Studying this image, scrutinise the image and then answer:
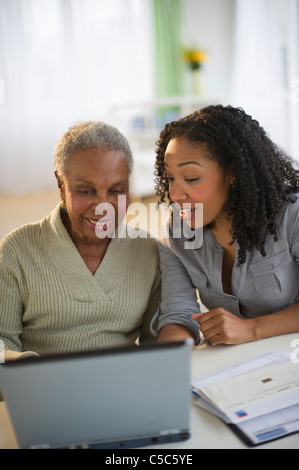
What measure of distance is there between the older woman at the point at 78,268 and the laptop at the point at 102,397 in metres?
0.49

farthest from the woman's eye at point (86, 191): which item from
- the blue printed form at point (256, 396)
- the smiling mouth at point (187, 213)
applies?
the blue printed form at point (256, 396)

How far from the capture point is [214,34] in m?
6.02

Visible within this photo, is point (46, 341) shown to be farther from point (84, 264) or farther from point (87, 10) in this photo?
point (87, 10)

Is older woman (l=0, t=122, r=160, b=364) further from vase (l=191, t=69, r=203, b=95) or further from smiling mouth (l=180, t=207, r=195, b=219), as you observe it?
vase (l=191, t=69, r=203, b=95)

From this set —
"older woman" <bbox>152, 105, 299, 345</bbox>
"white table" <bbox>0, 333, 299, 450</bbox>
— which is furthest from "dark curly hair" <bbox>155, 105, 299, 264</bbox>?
"white table" <bbox>0, 333, 299, 450</bbox>

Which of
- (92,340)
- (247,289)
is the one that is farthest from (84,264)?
(247,289)

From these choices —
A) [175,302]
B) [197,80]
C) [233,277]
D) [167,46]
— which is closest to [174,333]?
[175,302]

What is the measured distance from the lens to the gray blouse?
4.19 feet

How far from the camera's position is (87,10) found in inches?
211

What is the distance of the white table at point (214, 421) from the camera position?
837 millimetres

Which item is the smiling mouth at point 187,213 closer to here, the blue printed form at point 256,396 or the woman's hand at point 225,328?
the woman's hand at point 225,328

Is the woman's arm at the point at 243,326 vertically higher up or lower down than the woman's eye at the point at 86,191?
lower down

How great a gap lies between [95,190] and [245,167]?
1.32 ft
